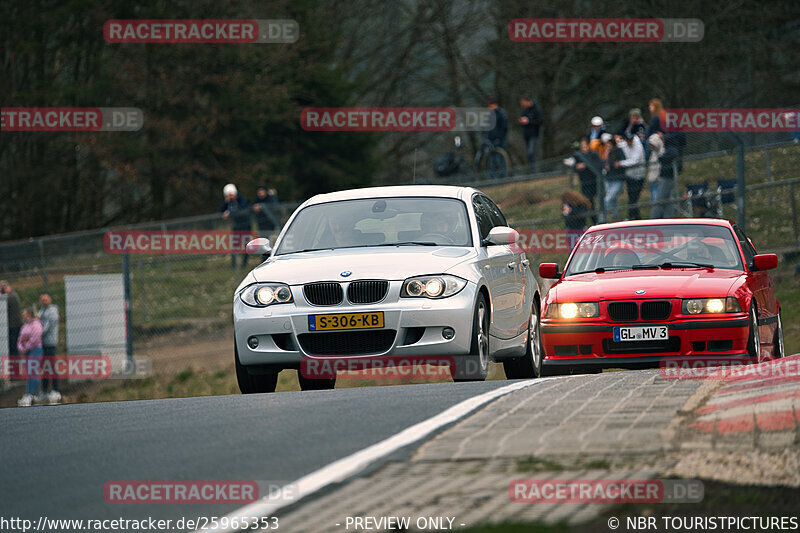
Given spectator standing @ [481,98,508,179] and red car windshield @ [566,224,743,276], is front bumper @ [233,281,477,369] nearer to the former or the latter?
red car windshield @ [566,224,743,276]

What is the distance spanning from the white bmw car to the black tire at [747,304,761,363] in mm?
2091

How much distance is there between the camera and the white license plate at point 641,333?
37.8 ft

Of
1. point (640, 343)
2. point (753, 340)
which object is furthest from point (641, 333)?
point (753, 340)

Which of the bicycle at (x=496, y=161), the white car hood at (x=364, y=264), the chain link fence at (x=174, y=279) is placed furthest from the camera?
the bicycle at (x=496, y=161)

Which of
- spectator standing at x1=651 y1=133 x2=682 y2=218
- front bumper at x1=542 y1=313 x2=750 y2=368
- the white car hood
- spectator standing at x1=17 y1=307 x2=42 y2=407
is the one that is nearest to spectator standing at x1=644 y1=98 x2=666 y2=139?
spectator standing at x1=651 y1=133 x2=682 y2=218

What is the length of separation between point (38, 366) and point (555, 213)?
10.6m

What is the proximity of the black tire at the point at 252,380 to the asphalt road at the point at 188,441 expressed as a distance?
2.40ft

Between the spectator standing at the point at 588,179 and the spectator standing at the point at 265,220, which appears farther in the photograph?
the spectator standing at the point at 265,220

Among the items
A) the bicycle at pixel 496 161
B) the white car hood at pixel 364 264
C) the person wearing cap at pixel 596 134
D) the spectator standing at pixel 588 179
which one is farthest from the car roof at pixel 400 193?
the bicycle at pixel 496 161

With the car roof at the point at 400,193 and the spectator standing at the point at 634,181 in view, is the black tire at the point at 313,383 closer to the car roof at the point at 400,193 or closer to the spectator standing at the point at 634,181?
the car roof at the point at 400,193

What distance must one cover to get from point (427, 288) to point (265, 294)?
131 cm

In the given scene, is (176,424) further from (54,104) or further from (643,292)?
(54,104)

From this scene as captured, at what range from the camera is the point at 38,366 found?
68.4 feet

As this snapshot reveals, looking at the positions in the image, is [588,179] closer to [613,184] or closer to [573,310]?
[613,184]
